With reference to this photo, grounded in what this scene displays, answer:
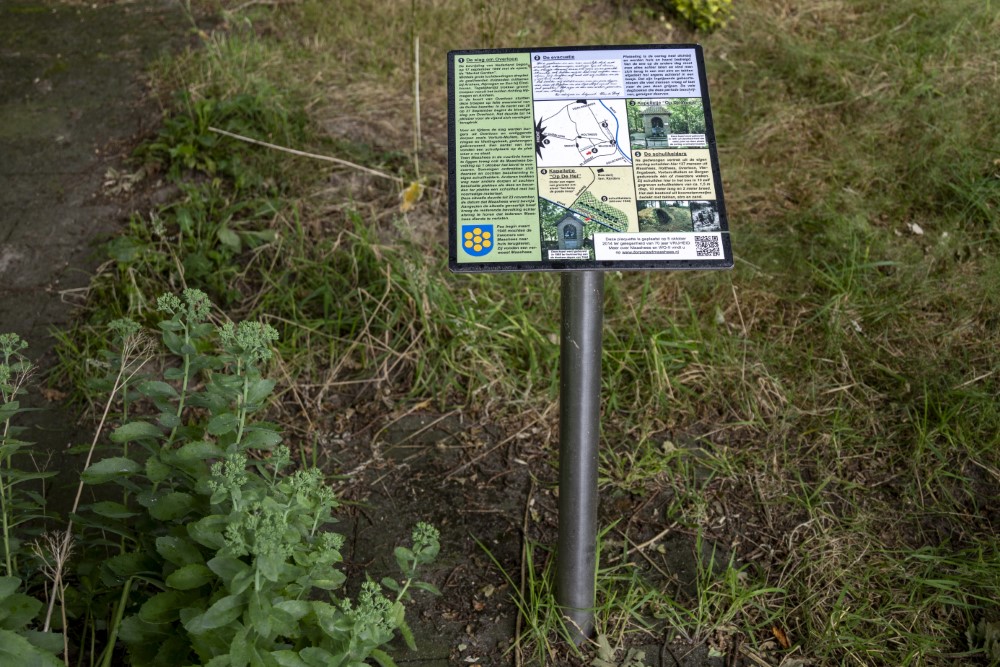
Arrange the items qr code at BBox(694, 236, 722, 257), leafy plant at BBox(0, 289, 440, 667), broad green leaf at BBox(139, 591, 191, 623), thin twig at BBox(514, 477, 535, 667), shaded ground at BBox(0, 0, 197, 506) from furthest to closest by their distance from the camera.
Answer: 1. shaded ground at BBox(0, 0, 197, 506)
2. thin twig at BBox(514, 477, 535, 667)
3. qr code at BBox(694, 236, 722, 257)
4. broad green leaf at BBox(139, 591, 191, 623)
5. leafy plant at BBox(0, 289, 440, 667)

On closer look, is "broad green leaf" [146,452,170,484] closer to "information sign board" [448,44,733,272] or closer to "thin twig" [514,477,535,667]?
"information sign board" [448,44,733,272]

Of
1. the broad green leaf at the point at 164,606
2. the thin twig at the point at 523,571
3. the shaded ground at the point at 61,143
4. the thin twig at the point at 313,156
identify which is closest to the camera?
the broad green leaf at the point at 164,606

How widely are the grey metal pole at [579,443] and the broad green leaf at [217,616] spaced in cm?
81

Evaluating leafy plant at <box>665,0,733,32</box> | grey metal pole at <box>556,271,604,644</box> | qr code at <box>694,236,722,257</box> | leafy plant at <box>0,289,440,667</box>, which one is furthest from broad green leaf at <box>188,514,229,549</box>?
leafy plant at <box>665,0,733,32</box>

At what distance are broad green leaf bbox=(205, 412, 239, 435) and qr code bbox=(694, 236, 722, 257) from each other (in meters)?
1.00

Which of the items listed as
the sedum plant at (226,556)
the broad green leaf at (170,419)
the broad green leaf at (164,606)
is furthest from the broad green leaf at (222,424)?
the broad green leaf at (164,606)

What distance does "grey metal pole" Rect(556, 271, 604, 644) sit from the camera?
1.85 metres

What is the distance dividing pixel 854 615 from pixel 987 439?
2.84 ft

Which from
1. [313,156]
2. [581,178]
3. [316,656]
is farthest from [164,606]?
[313,156]

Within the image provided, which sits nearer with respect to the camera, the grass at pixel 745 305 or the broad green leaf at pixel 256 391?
the broad green leaf at pixel 256 391

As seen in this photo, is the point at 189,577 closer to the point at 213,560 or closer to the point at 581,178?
the point at 213,560

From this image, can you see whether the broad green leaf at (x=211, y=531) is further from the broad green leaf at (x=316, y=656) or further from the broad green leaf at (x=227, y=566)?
the broad green leaf at (x=316, y=656)

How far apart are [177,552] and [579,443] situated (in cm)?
89

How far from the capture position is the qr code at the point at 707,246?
176cm
